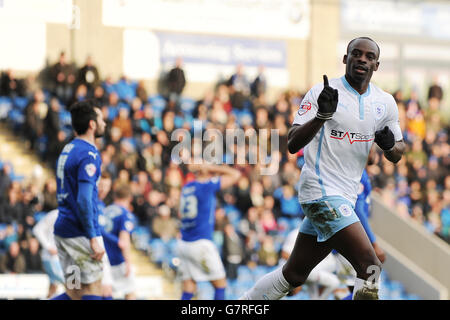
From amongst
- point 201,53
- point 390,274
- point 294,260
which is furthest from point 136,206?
point 294,260

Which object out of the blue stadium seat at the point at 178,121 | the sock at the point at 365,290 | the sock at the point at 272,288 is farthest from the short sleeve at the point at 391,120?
the blue stadium seat at the point at 178,121

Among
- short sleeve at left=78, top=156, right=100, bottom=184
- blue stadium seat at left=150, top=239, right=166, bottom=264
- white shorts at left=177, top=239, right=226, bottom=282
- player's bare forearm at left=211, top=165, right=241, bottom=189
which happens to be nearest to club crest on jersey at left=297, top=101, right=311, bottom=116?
short sleeve at left=78, top=156, right=100, bottom=184

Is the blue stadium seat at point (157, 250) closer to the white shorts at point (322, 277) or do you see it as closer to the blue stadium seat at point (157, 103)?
the blue stadium seat at point (157, 103)

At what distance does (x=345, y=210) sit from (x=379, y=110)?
0.89 metres

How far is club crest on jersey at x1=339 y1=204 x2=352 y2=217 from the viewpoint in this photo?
6104 millimetres

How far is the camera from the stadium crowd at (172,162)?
15.1m

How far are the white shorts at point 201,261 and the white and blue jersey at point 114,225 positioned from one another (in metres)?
1.05

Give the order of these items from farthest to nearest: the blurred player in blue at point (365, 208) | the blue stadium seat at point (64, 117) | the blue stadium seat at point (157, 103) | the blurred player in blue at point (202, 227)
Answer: the blue stadium seat at point (157, 103), the blue stadium seat at point (64, 117), the blurred player in blue at point (202, 227), the blurred player in blue at point (365, 208)

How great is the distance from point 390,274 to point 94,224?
36.4 feet

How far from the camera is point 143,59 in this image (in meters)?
21.0

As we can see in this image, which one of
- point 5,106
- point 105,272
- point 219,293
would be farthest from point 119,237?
point 5,106

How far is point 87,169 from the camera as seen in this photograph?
23.4 ft

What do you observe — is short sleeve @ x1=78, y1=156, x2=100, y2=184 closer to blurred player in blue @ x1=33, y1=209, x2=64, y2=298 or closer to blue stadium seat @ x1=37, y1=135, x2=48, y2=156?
blurred player in blue @ x1=33, y1=209, x2=64, y2=298

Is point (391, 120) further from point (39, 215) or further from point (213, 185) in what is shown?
point (39, 215)
